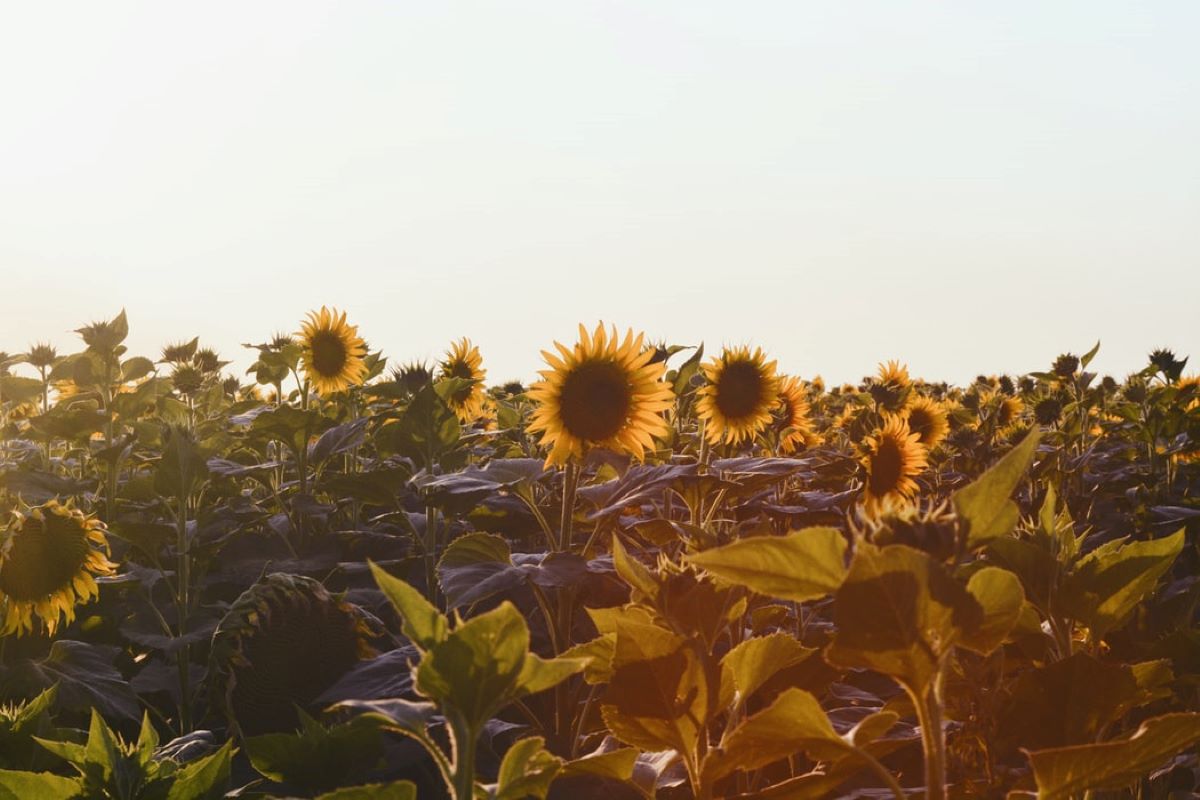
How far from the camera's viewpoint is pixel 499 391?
10305mm

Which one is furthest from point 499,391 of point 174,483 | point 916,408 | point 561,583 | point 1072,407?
point 561,583

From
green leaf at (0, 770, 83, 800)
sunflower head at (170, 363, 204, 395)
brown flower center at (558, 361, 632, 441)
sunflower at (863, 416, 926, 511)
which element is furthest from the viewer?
sunflower head at (170, 363, 204, 395)

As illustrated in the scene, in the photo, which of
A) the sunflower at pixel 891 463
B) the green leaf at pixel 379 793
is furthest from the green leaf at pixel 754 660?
the sunflower at pixel 891 463

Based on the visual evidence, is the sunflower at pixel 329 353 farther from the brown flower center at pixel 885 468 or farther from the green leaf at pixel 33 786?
the green leaf at pixel 33 786

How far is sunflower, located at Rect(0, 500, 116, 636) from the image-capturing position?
2.32 m

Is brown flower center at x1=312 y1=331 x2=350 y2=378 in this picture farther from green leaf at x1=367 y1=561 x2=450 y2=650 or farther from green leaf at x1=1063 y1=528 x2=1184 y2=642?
green leaf at x1=367 y1=561 x2=450 y2=650

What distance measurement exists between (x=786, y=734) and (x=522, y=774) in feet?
0.68

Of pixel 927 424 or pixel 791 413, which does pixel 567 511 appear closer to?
pixel 791 413

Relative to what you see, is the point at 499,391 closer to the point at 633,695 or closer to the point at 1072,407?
the point at 1072,407

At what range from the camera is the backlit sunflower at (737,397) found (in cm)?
437

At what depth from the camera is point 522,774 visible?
79 cm

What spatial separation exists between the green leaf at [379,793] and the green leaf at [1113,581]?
25.9 inches

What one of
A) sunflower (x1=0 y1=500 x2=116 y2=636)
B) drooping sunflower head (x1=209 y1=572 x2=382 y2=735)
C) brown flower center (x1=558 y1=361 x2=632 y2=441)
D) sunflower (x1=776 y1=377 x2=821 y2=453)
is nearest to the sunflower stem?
brown flower center (x1=558 y1=361 x2=632 y2=441)

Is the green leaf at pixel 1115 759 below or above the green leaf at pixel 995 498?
below
